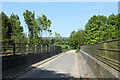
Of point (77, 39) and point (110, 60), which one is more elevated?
point (77, 39)

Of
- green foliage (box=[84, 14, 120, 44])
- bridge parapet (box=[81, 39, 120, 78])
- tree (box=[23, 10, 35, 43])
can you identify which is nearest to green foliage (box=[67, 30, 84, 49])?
green foliage (box=[84, 14, 120, 44])

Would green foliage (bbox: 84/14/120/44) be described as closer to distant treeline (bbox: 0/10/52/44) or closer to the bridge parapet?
distant treeline (bbox: 0/10/52/44)

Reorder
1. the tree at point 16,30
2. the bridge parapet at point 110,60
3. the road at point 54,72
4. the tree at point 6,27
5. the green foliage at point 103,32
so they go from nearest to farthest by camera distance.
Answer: the bridge parapet at point 110,60, the road at point 54,72, the tree at point 6,27, the tree at point 16,30, the green foliage at point 103,32

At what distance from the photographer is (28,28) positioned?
47.6 metres

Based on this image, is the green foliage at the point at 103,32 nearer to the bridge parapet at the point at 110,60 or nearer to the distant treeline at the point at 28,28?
the distant treeline at the point at 28,28

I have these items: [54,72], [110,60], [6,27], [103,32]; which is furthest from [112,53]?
[103,32]

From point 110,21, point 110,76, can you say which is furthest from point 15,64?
point 110,21

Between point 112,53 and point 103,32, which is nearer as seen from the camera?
point 112,53

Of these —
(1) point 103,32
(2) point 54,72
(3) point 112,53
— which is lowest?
(2) point 54,72

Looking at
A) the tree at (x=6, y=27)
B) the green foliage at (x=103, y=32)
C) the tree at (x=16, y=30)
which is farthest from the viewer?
the green foliage at (x=103, y=32)

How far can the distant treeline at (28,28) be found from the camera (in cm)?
4274

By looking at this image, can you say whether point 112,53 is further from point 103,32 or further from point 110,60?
point 103,32

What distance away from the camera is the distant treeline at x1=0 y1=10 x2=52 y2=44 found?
4274 centimetres

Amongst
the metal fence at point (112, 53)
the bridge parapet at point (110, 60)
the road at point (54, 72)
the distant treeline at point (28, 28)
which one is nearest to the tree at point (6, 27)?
the distant treeline at point (28, 28)
